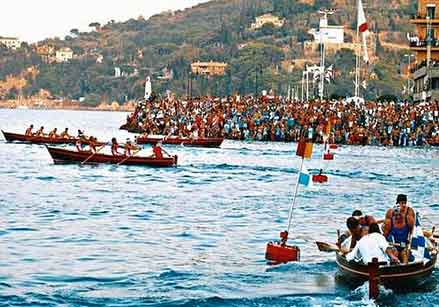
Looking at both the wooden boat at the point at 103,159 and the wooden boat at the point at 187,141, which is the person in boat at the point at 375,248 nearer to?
the wooden boat at the point at 103,159

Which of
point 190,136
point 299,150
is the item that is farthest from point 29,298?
point 190,136

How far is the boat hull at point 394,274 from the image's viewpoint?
25.0 metres

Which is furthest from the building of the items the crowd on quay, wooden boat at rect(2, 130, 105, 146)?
wooden boat at rect(2, 130, 105, 146)

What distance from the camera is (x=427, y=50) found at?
116250 mm

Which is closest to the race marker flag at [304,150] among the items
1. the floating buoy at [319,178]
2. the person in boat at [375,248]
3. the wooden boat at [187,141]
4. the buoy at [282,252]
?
the buoy at [282,252]

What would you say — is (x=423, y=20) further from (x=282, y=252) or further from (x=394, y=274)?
(x=394, y=274)

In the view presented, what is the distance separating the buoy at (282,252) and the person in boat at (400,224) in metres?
3.92

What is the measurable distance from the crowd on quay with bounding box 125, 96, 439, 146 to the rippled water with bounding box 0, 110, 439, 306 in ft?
66.3

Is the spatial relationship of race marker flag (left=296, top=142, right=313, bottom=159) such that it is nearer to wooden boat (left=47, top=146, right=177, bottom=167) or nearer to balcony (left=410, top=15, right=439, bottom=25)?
wooden boat (left=47, top=146, right=177, bottom=167)

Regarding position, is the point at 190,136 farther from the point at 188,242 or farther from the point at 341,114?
the point at 188,242

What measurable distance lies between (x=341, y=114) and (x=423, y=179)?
36.4m

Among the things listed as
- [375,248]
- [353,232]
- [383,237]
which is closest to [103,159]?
[353,232]

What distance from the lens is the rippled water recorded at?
86.6 feet

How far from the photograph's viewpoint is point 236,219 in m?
41.4
